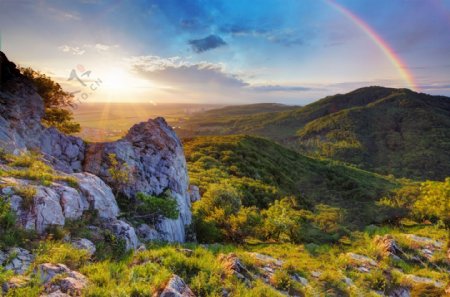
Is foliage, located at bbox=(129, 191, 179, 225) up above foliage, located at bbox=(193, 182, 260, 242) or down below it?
above

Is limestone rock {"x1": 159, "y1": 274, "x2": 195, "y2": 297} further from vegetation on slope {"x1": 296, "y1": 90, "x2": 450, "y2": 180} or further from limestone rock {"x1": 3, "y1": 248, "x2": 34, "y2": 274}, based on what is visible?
vegetation on slope {"x1": 296, "y1": 90, "x2": 450, "y2": 180}

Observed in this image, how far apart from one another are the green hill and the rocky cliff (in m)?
14.4

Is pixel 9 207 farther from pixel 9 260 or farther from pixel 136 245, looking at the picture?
pixel 136 245

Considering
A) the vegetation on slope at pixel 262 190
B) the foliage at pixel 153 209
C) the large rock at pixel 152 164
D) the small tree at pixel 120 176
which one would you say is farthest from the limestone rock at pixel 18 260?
the vegetation on slope at pixel 262 190

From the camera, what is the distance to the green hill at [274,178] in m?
53.9

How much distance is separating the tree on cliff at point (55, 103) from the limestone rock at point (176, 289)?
30.2 metres

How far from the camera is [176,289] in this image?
34.1 ft

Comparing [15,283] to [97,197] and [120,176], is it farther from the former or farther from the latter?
[120,176]

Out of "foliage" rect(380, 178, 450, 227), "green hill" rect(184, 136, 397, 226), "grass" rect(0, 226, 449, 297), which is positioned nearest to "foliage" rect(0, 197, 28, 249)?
"grass" rect(0, 226, 449, 297)

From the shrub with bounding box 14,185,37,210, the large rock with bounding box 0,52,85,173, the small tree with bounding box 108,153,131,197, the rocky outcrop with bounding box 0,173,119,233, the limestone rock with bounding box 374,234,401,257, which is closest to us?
the rocky outcrop with bounding box 0,173,119,233

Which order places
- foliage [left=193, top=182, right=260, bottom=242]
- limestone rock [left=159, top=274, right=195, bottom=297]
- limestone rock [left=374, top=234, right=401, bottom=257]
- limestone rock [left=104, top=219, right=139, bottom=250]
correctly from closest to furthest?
limestone rock [left=159, top=274, right=195, bottom=297]
limestone rock [left=104, top=219, right=139, bottom=250]
limestone rock [left=374, top=234, right=401, bottom=257]
foliage [left=193, top=182, right=260, bottom=242]

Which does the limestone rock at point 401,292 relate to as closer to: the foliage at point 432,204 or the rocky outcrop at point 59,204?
the rocky outcrop at point 59,204

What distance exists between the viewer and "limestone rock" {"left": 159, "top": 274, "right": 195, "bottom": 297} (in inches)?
390

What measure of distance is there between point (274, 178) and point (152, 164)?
45.5 meters
